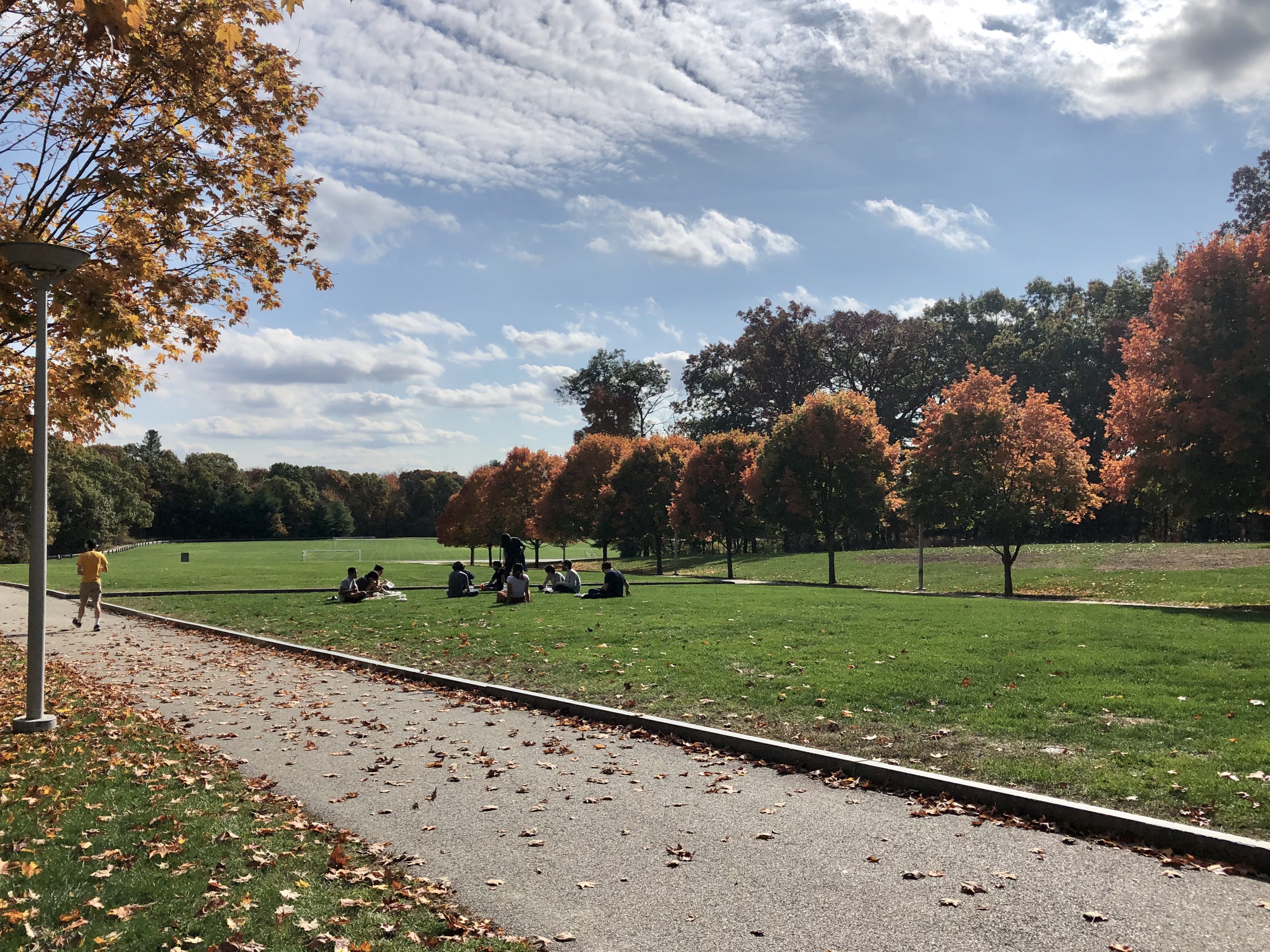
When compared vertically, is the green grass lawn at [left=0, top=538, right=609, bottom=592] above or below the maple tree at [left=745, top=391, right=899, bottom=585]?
below

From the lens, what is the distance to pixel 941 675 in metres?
9.92

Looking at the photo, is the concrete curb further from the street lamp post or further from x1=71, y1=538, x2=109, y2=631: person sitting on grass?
x1=71, y1=538, x2=109, y2=631: person sitting on grass

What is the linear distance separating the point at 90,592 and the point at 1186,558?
3438 cm

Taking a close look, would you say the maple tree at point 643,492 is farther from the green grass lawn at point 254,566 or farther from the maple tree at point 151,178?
the maple tree at point 151,178

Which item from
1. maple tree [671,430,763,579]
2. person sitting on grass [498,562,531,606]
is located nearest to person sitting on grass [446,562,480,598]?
person sitting on grass [498,562,531,606]

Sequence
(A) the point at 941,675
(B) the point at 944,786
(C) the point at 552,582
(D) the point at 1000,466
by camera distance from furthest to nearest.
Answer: (D) the point at 1000,466 → (C) the point at 552,582 → (A) the point at 941,675 → (B) the point at 944,786

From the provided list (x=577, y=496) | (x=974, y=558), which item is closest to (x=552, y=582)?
(x=974, y=558)

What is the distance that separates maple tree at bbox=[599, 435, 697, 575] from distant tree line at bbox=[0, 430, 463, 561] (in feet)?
174

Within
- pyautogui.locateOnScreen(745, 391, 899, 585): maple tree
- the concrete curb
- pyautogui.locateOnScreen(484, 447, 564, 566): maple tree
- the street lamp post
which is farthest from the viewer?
pyautogui.locateOnScreen(484, 447, 564, 566): maple tree

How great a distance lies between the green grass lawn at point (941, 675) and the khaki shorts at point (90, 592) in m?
2.59

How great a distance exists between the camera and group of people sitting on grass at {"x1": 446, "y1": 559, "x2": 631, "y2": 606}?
2066cm

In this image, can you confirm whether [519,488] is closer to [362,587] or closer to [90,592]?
[362,587]

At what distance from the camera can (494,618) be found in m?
17.5

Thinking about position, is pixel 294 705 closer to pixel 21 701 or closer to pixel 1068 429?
pixel 21 701
